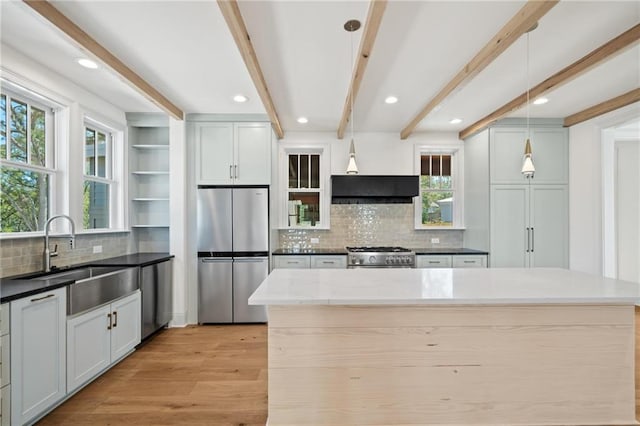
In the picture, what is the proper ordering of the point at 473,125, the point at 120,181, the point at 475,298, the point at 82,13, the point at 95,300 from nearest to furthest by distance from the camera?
the point at 475,298, the point at 82,13, the point at 95,300, the point at 120,181, the point at 473,125

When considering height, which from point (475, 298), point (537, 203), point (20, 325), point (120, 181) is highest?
point (120, 181)

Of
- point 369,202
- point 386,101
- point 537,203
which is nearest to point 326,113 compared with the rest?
point 386,101

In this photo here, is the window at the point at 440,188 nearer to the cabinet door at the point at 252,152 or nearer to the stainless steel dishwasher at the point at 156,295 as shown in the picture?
the cabinet door at the point at 252,152

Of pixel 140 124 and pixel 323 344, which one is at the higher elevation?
pixel 140 124

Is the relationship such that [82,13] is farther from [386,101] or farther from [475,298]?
[475,298]

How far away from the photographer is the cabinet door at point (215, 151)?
3.81 meters

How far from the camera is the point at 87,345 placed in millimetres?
2285

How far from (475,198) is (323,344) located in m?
3.52

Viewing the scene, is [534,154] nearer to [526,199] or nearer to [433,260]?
[526,199]

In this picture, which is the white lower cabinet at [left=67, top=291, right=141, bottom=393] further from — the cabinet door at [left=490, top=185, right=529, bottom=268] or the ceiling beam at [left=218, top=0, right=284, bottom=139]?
the cabinet door at [left=490, top=185, right=529, bottom=268]

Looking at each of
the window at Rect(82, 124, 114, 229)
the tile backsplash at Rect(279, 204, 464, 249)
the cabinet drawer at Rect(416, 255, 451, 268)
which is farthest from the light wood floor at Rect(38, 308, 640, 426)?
the cabinet drawer at Rect(416, 255, 451, 268)

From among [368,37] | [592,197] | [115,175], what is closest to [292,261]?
[115,175]

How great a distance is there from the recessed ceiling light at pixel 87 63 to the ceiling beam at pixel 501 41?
315cm

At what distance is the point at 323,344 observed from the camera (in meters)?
1.72
